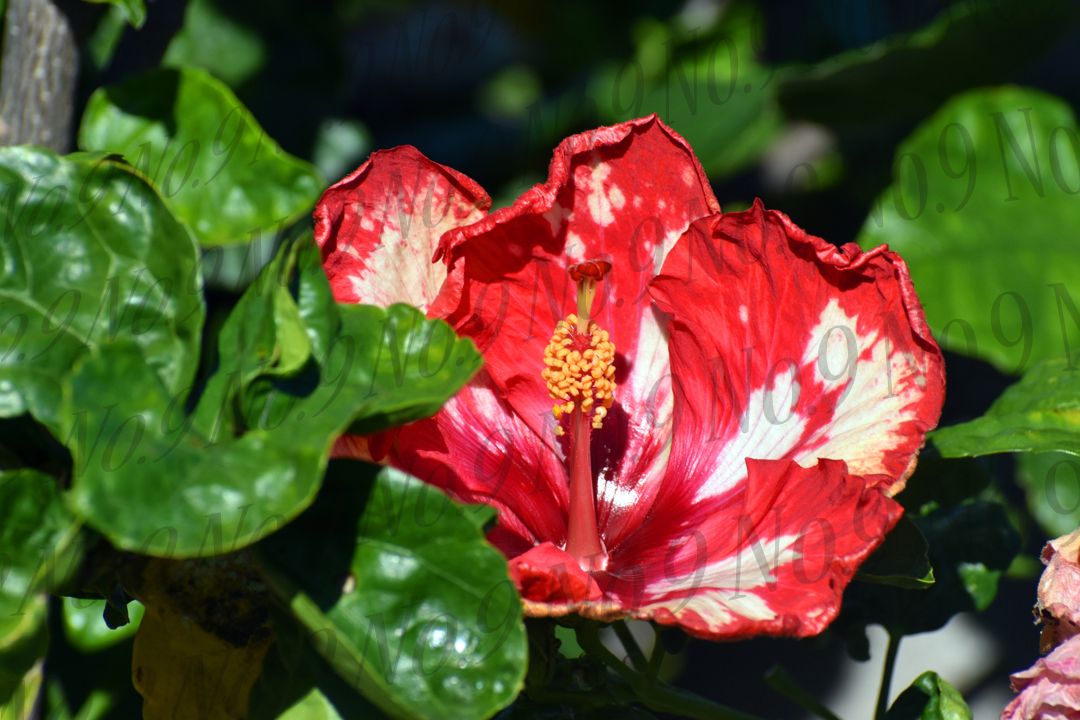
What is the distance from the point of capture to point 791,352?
0.89 metres

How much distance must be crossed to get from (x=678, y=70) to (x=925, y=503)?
1271 millimetres

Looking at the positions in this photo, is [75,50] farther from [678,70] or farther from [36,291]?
[678,70]

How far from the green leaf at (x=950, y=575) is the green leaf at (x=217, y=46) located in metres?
1.23

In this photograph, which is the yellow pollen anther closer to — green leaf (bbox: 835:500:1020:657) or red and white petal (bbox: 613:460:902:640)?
red and white petal (bbox: 613:460:902:640)

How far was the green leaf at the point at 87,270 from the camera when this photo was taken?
27.5 inches

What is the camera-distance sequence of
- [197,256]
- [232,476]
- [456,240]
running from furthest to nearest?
[456,240], [197,256], [232,476]

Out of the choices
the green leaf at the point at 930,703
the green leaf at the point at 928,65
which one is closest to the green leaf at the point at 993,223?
the green leaf at the point at 928,65

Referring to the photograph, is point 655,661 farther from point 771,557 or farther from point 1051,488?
point 1051,488

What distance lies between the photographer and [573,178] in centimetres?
94

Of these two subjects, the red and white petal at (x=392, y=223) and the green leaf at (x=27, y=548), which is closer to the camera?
the green leaf at (x=27, y=548)

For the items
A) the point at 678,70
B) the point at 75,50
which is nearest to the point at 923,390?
the point at 75,50

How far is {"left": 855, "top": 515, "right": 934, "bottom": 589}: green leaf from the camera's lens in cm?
85

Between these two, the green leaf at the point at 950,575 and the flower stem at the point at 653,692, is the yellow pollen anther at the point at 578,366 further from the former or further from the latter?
the green leaf at the point at 950,575

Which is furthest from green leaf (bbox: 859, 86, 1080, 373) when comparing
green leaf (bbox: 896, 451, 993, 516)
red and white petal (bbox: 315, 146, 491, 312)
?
red and white petal (bbox: 315, 146, 491, 312)
